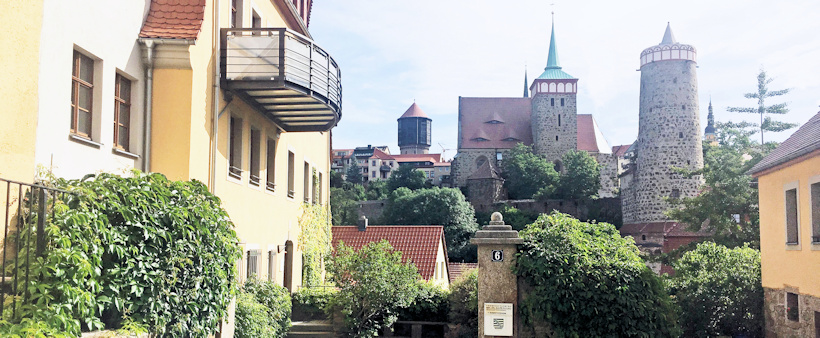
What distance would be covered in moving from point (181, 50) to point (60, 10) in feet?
7.96

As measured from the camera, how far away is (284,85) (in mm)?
11492

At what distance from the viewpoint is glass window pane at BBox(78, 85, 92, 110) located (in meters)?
8.47

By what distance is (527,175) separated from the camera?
7931 cm

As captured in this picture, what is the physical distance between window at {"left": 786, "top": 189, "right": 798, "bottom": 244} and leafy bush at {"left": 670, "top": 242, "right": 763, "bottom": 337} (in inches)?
80.6

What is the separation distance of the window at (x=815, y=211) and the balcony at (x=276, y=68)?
322 inches

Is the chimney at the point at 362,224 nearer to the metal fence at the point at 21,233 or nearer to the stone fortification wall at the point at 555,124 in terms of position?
the metal fence at the point at 21,233

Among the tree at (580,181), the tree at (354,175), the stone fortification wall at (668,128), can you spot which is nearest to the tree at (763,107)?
the stone fortification wall at (668,128)

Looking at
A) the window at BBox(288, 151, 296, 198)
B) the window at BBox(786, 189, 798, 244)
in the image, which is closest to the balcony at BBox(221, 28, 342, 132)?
the window at BBox(288, 151, 296, 198)

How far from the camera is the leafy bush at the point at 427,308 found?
51.0 feet

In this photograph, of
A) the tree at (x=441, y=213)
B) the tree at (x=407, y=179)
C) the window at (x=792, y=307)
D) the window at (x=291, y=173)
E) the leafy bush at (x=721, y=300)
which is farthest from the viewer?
the tree at (x=407, y=179)

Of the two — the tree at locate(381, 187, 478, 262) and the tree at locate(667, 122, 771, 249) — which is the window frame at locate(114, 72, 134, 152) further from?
the tree at locate(381, 187, 478, 262)

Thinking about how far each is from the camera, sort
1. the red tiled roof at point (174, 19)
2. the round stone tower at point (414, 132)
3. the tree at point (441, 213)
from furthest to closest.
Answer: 1. the round stone tower at point (414, 132)
2. the tree at point (441, 213)
3. the red tiled roof at point (174, 19)

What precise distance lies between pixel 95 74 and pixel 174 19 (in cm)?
183

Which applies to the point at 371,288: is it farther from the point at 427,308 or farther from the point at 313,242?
the point at 313,242
